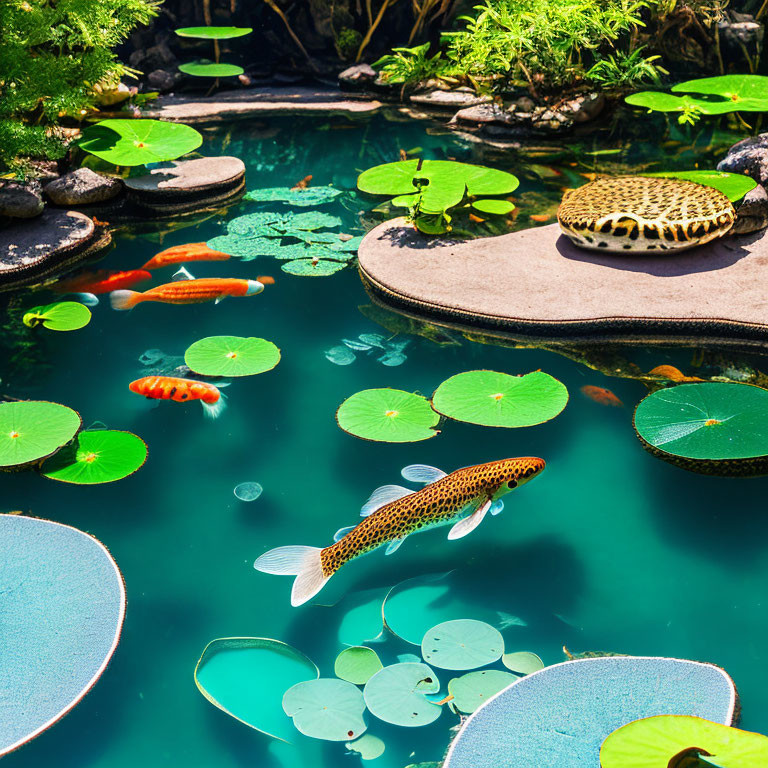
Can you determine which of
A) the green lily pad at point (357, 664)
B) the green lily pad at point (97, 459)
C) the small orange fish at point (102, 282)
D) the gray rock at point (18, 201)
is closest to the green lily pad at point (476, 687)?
the green lily pad at point (357, 664)

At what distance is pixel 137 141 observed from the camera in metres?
6.58

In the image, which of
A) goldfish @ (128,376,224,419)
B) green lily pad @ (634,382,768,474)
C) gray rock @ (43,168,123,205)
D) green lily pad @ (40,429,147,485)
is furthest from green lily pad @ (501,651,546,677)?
gray rock @ (43,168,123,205)

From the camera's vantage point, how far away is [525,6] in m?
8.30

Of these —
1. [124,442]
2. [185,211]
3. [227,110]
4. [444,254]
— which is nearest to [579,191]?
[444,254]

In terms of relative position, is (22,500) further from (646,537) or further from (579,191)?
(579,191)

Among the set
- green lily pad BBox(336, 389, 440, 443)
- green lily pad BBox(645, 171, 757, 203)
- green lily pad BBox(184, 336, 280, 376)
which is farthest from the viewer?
green lily pad BBox(645, 171, 757, 203)

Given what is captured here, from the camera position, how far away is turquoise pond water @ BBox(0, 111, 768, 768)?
2658 millimetres

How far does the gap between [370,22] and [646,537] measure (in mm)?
9462

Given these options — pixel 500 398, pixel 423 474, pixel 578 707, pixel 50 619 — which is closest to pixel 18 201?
pixel 50 619

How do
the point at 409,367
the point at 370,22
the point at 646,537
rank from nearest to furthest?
the point at 646,537
the point at 409,367
the point at 370,22

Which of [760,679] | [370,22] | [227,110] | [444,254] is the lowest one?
[760,679]

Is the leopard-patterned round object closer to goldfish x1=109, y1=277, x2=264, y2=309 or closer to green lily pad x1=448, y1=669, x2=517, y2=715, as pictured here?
goldfish x1=109, y1=277, x2=264, y2=309

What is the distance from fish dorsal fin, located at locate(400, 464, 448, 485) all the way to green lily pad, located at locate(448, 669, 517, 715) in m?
0.85

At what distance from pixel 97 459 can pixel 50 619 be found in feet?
3.06
